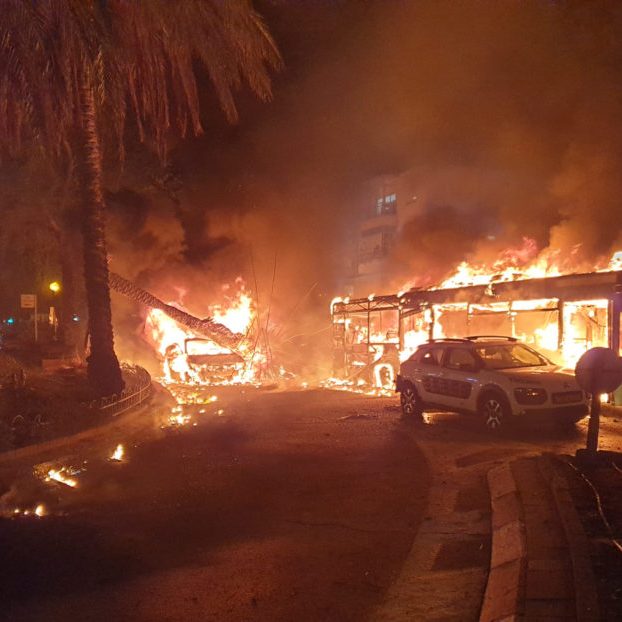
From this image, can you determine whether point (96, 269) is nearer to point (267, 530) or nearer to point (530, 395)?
point (530, 395)

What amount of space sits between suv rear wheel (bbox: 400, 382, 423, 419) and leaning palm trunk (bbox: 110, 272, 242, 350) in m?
10.8

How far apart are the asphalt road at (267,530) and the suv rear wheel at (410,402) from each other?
5.36 ft

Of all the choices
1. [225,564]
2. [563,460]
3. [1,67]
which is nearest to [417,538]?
[225,564]

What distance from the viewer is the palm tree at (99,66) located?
11.0 m

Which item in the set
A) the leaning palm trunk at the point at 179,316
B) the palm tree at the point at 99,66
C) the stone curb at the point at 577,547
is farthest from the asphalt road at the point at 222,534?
the leaning palm trunk at the point at 179,316

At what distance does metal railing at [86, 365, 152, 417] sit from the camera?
12107mm

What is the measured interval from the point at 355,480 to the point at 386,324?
20.3m

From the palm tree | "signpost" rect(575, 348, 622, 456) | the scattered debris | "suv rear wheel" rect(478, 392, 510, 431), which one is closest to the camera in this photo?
"signpost" rect(575, 348, 622, 456)

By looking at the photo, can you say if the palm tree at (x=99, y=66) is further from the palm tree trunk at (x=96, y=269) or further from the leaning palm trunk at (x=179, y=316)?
the leaning palm trunk at (x=179, y=316)

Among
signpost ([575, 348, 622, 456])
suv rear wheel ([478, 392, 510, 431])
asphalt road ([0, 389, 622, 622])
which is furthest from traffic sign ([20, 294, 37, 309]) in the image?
signpost ([575, 348, 622, 456])

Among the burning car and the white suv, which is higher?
the white suv

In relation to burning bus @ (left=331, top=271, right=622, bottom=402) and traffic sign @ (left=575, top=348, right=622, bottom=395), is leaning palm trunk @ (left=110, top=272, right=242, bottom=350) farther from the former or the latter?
traffic sign @ (left=575, top=348, right=622, bottom=395)

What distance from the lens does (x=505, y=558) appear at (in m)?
4.47

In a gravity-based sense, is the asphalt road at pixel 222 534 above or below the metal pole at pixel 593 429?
below
